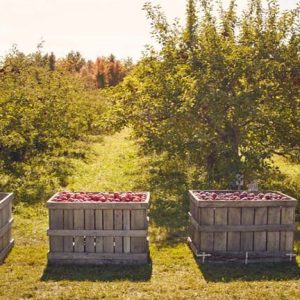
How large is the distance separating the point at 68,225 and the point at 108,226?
820mm

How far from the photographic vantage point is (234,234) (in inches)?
372

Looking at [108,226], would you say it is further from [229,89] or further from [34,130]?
[34,130]

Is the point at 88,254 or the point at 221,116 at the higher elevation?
the point at 221,116

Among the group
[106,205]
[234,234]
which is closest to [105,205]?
[106,205]

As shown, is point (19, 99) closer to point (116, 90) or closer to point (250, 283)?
point (116, 90)

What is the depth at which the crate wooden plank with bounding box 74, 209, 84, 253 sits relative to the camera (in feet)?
30.3

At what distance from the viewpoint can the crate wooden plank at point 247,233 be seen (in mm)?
9344

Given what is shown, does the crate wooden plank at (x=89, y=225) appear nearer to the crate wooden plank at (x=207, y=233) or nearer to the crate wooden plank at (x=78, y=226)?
the crate wooden plank at (x=78, y=226)

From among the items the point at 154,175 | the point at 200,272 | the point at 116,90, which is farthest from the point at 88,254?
the point at 116,90

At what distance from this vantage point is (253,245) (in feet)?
31.1

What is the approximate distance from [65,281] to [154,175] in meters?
9.94

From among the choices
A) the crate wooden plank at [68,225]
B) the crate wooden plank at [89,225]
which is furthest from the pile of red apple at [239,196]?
the crate wooden plank at [68,225]

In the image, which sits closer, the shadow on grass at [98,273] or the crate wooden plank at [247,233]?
the shadow on grass at [98,273]

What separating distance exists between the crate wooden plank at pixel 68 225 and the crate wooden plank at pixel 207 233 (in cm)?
268
